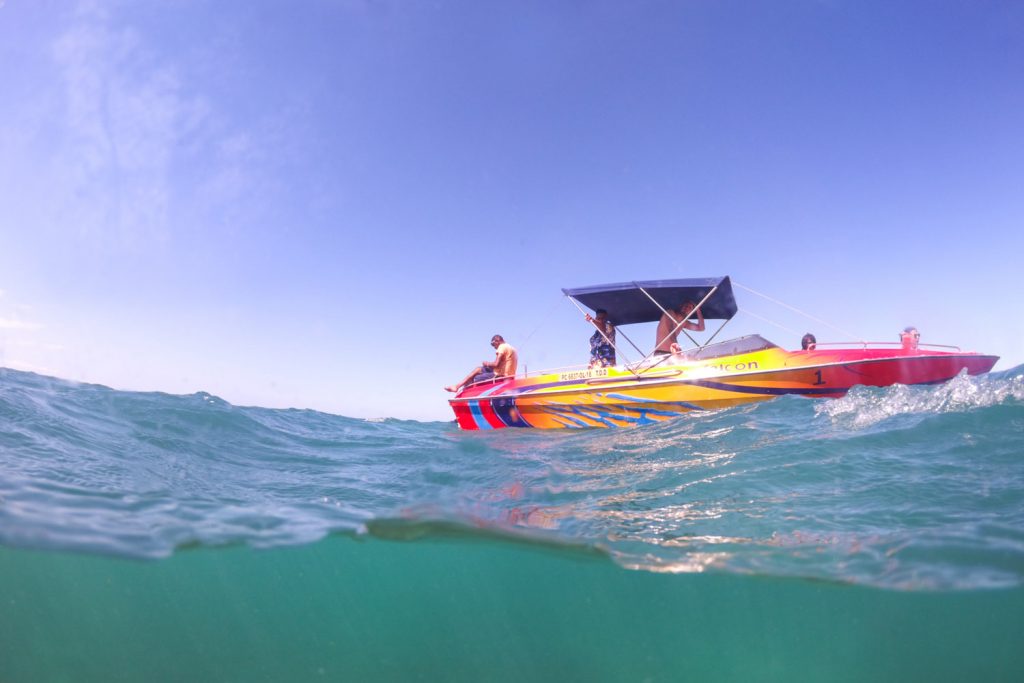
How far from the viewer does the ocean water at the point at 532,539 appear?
4.87 m

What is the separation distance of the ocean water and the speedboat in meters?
0.43

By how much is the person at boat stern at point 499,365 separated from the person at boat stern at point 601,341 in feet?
7.79

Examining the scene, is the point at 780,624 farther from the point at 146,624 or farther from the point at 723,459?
the point at 146,624

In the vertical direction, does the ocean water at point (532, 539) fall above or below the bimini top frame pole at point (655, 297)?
below

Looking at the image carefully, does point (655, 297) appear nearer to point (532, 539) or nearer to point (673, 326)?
point (673, 326)

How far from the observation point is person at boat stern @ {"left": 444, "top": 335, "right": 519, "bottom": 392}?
12.1 metres

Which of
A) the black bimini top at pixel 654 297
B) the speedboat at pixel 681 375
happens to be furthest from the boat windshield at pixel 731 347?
the black bimini top at pixel 654 297

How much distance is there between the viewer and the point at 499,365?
12148 millimetres

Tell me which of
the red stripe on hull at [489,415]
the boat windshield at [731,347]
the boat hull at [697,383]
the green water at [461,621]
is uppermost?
the boat windshield at [731,347]

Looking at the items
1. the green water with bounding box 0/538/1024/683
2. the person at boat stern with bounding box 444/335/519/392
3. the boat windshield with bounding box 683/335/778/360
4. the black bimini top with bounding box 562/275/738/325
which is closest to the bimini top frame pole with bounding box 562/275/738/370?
the black bimini top with bounding box 562/275/738/325

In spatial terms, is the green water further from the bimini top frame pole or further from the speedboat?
the bimini top frame pole

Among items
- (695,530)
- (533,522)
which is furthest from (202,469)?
(695,530)

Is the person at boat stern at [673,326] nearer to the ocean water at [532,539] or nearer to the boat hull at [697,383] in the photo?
the boat hull at [697,383]

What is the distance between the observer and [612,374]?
966 centimetres
